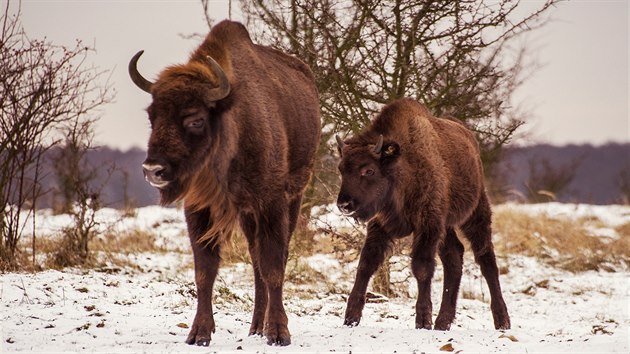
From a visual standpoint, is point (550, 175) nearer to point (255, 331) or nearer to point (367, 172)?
point (367, 172)

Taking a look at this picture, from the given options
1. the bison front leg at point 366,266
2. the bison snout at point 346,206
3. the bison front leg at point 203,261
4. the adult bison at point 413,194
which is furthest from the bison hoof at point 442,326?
the bison front leg at point 203,261

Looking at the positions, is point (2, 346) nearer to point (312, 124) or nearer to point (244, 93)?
point (244, 93)

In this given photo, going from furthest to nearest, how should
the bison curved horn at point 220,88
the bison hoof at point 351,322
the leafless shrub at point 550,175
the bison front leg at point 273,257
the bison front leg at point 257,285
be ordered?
the leafless shrub at point 550,175 < the bison hoof at point 351,322 < the bison front leg at point 257,285 < the bison front leg at point 273,257 < the bison curved horn at point 220,88

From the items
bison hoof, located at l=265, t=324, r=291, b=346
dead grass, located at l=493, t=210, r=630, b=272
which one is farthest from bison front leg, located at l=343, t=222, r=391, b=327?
dead grass, located at l=493, t=210, r=630, b=272

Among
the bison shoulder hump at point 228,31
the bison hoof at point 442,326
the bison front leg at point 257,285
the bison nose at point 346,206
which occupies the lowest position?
the bison hoof at point 442,326

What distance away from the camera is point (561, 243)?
15.8 m

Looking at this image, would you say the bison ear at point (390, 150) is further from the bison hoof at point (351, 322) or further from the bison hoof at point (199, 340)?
the bison hoof at point (199, 340)

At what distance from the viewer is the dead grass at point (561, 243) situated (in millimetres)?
14523

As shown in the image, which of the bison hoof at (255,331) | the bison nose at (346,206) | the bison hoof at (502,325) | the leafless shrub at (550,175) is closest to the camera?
the bison hoof at (255,331)

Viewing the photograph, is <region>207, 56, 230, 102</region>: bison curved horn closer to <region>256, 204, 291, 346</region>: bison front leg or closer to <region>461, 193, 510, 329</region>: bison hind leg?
<region>256, 204, 291, 346</region>: bison front leg

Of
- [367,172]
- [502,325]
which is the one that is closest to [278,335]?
[367,172]

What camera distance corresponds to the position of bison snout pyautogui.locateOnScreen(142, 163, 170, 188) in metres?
5.77

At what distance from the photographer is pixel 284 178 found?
6840 millimetres

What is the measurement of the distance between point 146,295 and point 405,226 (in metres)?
3.33
